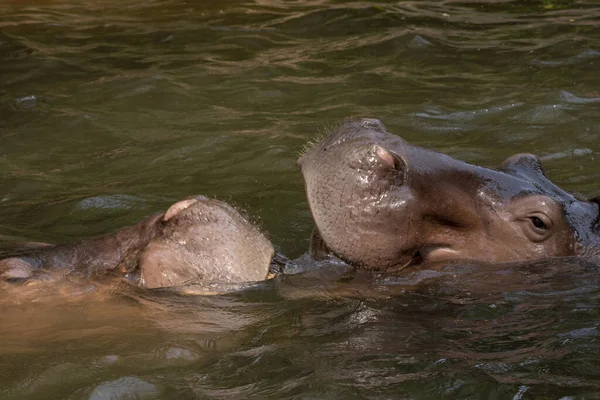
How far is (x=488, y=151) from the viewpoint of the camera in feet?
23.7

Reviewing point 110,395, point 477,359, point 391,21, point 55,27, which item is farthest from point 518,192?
point 55,27

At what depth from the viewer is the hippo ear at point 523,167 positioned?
15.3ft

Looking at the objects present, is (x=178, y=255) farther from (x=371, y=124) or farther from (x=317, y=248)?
(x=371, y=124)

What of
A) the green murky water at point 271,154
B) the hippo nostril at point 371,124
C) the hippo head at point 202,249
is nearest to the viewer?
the green murky water at point 271,154

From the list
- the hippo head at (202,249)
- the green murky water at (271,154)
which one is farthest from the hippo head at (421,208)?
the hippo head at (202,249)

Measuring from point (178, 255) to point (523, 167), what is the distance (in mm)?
1643

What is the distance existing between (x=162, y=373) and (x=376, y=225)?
100cm

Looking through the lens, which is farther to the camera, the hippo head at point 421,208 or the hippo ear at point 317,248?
the hippo ear at point 317,248

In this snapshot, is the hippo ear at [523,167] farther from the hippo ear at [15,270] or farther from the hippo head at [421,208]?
the hippo ear at [15,270]

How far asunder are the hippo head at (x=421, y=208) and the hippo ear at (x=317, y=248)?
1.45ft

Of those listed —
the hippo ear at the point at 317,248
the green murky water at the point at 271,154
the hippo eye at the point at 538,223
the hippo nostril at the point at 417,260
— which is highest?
the hippo eye at the point at 538,223

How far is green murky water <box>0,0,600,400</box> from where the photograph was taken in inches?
149

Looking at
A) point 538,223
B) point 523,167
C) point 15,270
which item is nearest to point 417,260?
point 538,223

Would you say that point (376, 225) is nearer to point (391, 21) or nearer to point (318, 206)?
point (318, 206)
